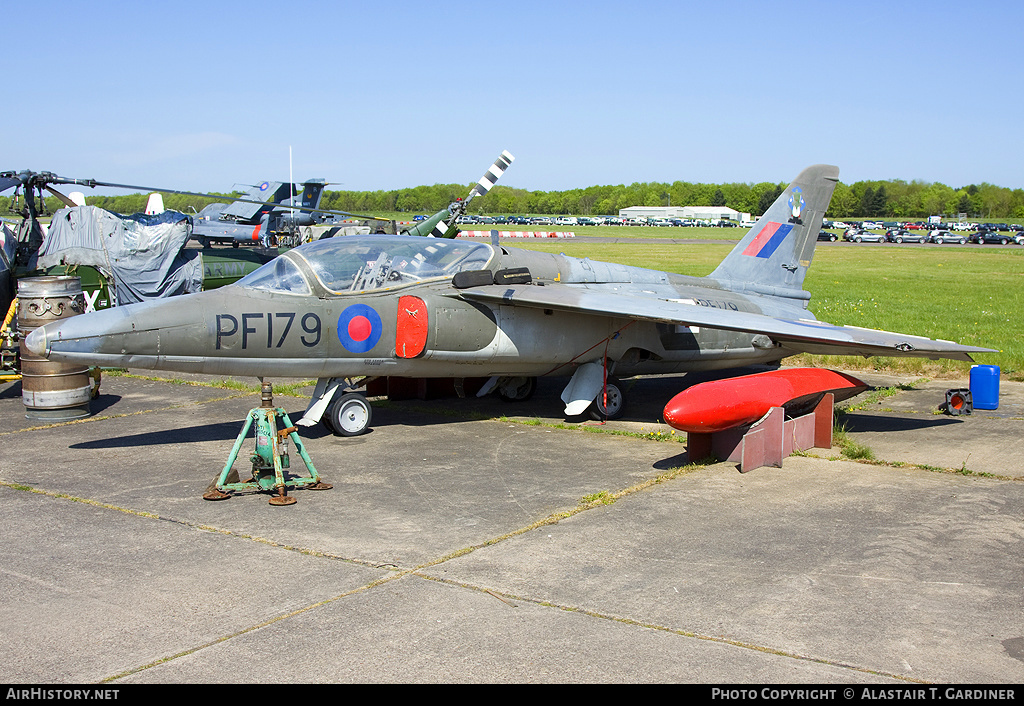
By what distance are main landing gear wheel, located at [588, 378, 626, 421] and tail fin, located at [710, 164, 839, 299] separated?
3.24 metres

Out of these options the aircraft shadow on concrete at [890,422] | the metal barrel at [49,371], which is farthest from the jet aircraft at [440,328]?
the metal barrel at [49,371]

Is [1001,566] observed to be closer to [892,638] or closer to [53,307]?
[892,638]

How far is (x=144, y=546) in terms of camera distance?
6.91m

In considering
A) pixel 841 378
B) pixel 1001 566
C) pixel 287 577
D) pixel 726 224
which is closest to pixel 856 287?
pixel 841 378

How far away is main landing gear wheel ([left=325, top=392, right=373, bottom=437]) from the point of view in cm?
1065

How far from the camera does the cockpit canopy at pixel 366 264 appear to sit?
10.1 meters

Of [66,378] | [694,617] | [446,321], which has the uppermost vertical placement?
[446,321]

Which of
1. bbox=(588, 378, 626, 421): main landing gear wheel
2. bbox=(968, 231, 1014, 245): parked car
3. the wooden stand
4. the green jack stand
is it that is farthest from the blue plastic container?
bbox=(968, 231, 1014, 245): parked car

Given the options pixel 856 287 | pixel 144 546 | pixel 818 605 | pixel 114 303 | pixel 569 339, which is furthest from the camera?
pixel 856 287

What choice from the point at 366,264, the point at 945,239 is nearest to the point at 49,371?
the point at 366,264

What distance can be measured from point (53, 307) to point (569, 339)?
6983mm

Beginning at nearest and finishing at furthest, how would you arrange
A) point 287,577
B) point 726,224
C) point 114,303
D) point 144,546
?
1. point 287,577
2. point 144,546
3. point 114,303
4. point 726,224

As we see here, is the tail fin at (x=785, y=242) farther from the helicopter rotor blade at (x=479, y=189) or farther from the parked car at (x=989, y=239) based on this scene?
the parked car at (x=989, y=239)

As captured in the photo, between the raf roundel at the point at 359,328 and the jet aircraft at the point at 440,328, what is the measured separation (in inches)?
0.5
